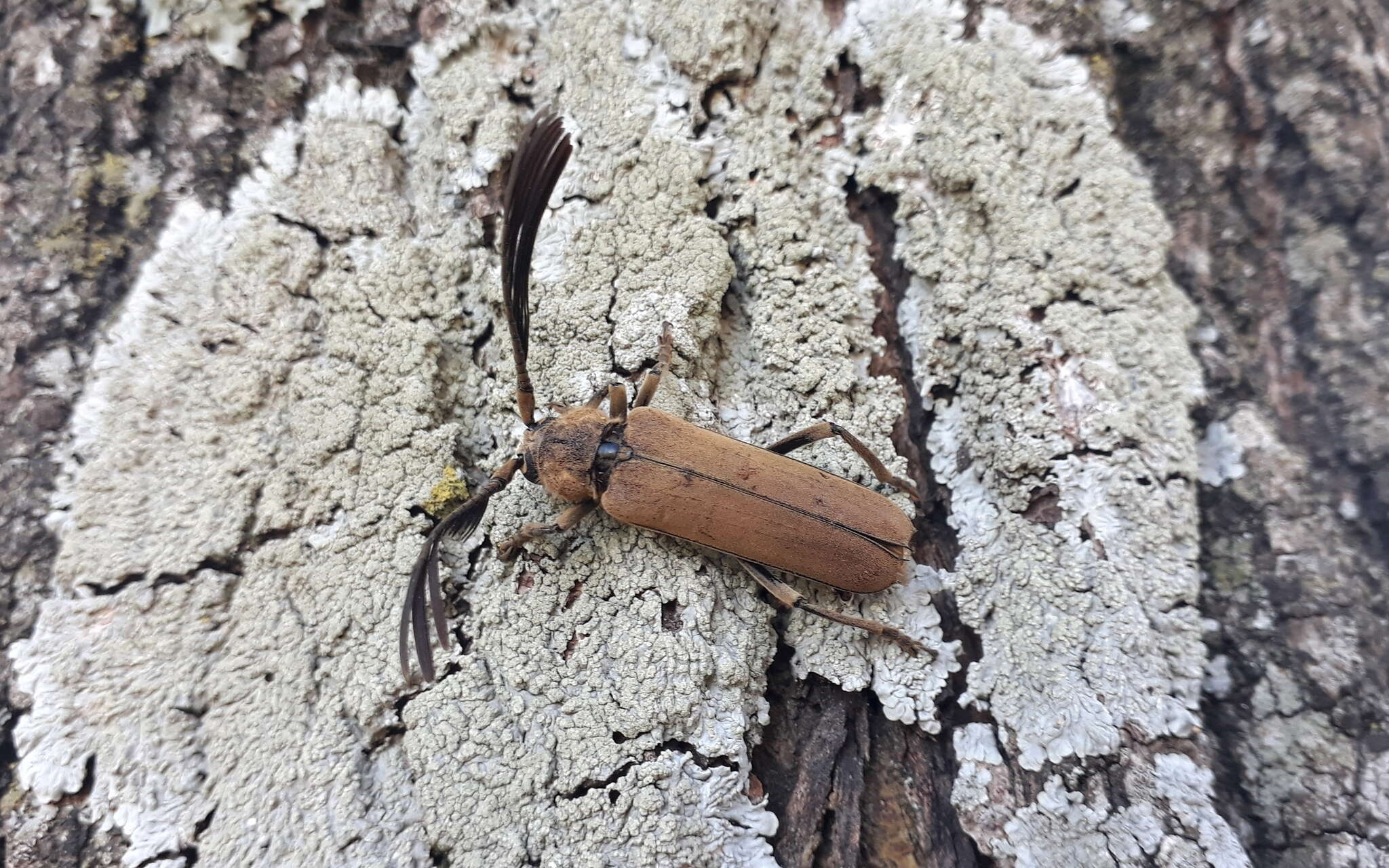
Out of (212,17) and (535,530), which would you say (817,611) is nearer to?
(535,530)

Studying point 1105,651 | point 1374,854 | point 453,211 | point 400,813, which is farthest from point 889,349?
point 400,813

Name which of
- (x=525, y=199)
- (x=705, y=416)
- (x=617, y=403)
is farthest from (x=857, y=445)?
(x=525, y=199)

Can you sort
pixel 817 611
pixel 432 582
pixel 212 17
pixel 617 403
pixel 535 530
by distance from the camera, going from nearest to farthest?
pixel 432 582 → pixel 817 611 → pixel 535 530 → pixel 617 403 → pixel 212 17

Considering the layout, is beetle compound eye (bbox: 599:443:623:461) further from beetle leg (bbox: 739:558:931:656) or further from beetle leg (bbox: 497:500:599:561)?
beetle leg (bbox: 739:558:931:656)

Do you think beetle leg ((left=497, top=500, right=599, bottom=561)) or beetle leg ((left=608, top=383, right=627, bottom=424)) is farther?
beetle leg ((left=608, top=383, right=627, bottom=424))

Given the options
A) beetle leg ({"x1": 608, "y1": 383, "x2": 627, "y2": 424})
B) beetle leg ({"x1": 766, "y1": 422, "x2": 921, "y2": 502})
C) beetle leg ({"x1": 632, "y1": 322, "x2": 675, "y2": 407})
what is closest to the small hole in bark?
beetle leg ({"x1": 766, "y1": 422, "x2": 921, "y2": 502})

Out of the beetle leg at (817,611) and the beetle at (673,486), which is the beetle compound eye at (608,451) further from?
the beetle leg at (817,611)
